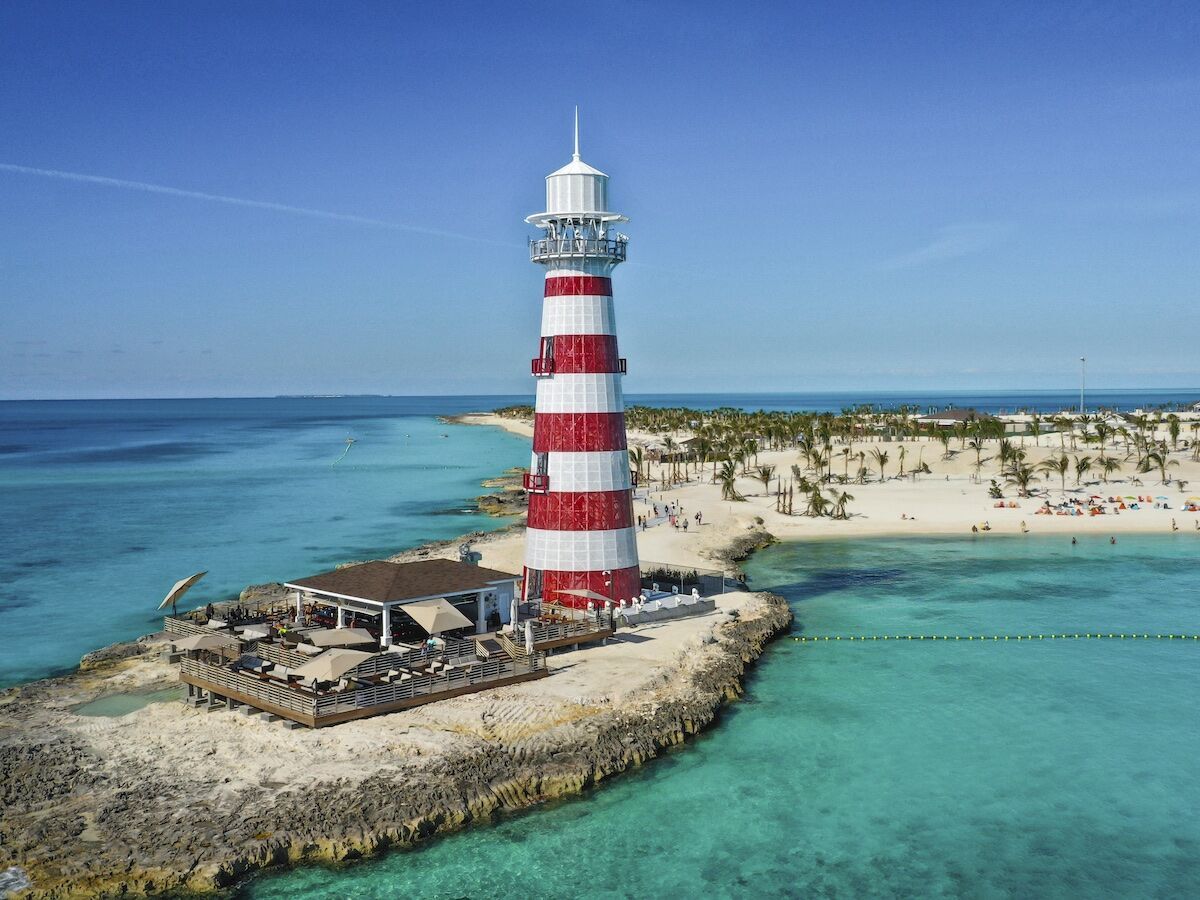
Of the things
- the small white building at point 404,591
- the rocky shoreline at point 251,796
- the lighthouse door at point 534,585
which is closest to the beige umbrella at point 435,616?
the small white building at point 404,591

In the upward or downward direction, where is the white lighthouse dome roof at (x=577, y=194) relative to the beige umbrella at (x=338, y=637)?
upward

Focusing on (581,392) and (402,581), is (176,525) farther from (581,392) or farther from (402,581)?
(581,392)

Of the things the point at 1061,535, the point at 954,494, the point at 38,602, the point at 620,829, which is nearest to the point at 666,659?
the point at 620,829

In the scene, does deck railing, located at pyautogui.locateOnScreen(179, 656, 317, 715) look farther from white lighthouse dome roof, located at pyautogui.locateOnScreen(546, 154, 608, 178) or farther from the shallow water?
white lighthouse dome roof, located at pyautogui.locateOnScreen(546, 154, 608, 178)

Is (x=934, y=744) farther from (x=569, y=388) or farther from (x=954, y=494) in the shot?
(x=954, y=494)

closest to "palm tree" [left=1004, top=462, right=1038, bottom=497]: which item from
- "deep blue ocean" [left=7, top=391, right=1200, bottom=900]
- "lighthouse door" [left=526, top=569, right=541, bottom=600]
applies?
"deep blue ocean" [left=7, top=391, right=1200, bottom=900]

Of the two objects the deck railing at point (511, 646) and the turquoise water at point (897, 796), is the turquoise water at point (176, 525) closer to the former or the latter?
the deck railing at point (511, 646)
